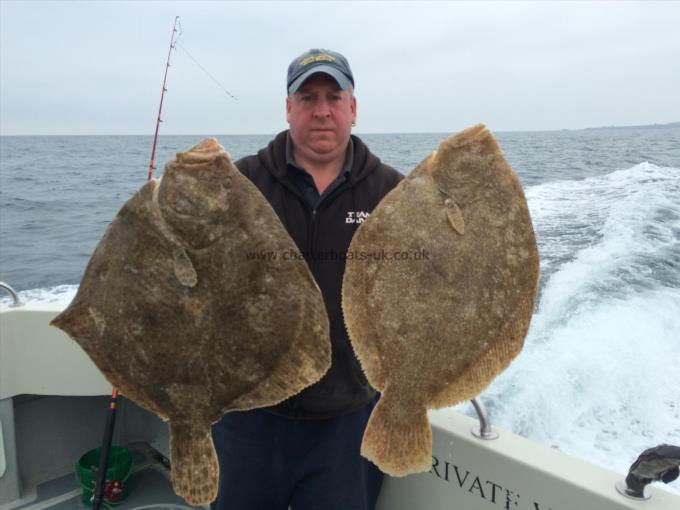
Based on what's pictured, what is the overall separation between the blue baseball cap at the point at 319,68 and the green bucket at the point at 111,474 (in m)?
3.15

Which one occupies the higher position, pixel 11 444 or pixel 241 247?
pixel 241 247

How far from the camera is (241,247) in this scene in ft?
6.44

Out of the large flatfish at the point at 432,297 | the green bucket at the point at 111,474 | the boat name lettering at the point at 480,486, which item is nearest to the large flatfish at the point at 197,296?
the large flatfish at the point at 432,297

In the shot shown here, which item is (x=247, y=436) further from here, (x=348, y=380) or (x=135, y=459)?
(x=135, y=459)

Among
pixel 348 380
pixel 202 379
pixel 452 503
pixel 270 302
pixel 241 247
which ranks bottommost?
pixel 452 503

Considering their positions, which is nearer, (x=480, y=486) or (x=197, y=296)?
(x=197, y=296)

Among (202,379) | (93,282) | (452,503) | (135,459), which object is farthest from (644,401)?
(93,282)

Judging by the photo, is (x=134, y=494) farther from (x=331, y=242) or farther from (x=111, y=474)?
(x=331, y=242)

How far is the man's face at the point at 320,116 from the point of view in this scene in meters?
2.58

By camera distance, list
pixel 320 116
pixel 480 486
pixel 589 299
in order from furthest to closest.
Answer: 1. pixel 589 299
2. pixel 480 486
3. pixel 320 116

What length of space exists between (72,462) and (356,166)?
3.69m

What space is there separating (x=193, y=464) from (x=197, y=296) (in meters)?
0.64

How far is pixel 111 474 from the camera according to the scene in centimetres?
423

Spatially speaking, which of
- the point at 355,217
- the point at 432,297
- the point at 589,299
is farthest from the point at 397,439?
the point at 589,299
